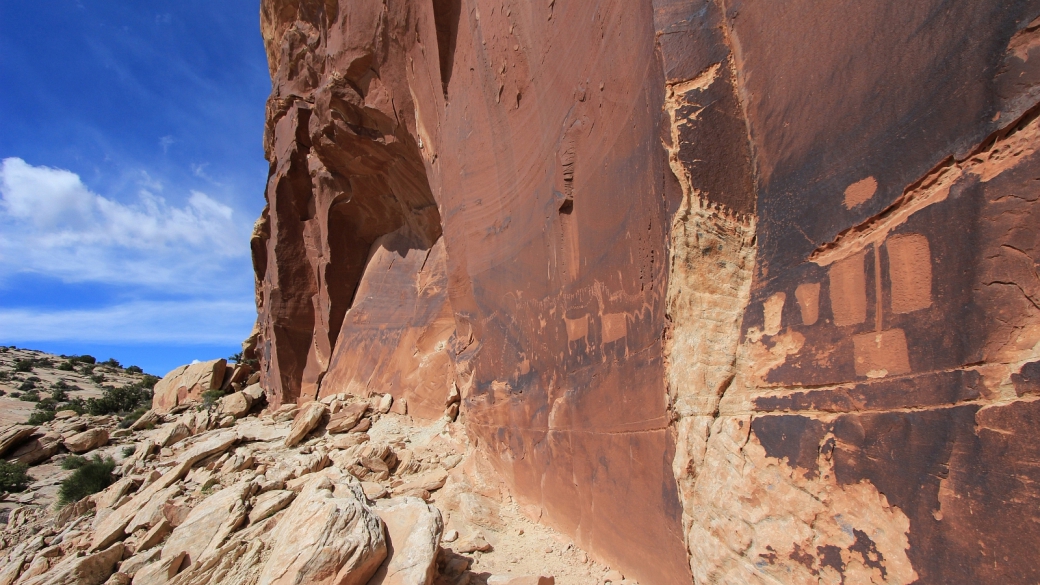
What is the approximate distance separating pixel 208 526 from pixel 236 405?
8.90 m

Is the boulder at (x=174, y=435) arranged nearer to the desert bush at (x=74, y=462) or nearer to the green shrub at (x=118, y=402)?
the desert bush at (x=74, y=462)

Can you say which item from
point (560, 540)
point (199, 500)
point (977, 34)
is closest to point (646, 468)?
point (560, 540)

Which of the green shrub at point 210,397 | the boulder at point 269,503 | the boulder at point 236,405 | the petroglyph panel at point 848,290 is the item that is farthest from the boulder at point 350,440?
the green shrub at point 210,397

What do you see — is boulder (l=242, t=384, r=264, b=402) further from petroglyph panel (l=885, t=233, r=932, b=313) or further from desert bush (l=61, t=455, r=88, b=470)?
petroglyph panel (l=885, t=233, r=932, b=313)

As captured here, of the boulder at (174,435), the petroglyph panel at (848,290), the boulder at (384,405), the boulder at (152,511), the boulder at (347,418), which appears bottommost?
the boulder at (152,511)

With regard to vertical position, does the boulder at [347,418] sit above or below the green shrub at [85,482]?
above

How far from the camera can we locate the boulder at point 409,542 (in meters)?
3.72

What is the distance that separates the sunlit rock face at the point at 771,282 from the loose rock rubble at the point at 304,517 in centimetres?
64

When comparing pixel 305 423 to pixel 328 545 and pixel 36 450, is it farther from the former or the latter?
pixel 36 450

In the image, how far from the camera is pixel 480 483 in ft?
20.3

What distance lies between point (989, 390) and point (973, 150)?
0.83 metres

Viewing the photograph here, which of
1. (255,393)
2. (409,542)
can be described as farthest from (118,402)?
(409,542)

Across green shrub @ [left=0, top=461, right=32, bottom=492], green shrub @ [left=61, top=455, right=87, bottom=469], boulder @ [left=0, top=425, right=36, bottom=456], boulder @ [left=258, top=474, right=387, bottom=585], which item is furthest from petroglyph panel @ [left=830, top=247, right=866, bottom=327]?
boulder @ [left=0, top=425, right=36, bottom=456]

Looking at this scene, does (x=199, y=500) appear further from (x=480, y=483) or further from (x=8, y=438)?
(x=8, y=438)
